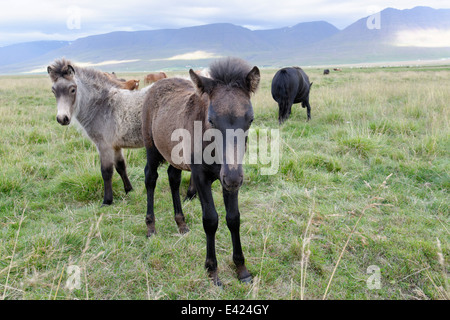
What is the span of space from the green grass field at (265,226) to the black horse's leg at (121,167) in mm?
229

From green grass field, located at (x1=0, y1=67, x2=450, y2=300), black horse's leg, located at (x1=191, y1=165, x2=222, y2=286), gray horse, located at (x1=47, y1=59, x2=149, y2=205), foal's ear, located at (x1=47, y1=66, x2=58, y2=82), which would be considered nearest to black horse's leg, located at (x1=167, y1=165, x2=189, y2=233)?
green grass field, located at (x1=0, y1=67, x2=450, y2=300)

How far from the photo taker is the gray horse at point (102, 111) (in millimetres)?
4840

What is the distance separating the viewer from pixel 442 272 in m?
2.84

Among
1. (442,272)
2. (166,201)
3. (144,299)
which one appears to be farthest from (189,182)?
(442,272)

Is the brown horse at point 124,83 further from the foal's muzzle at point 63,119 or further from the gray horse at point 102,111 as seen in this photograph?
the foal's muzzle at point 63,119

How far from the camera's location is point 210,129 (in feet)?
8.27

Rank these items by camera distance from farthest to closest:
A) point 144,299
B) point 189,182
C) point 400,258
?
1. point 189,182
2. point 400,258
3. point 144,299

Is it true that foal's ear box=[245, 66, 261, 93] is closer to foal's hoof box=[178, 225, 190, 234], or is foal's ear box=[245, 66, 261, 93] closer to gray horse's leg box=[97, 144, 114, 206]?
foal's hoof box=[178, 225, 190, 234]

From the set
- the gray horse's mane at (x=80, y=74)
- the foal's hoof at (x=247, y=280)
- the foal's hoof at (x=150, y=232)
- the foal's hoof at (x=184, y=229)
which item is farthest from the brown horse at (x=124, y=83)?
the foal's hoof at (x=247, y=280)

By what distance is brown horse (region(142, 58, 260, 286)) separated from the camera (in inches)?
89.3

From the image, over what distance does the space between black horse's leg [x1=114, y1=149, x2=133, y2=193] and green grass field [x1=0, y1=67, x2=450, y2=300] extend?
229 mm

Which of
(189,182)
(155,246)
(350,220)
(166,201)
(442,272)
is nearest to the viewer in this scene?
(442,272)

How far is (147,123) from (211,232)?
6.47ft
